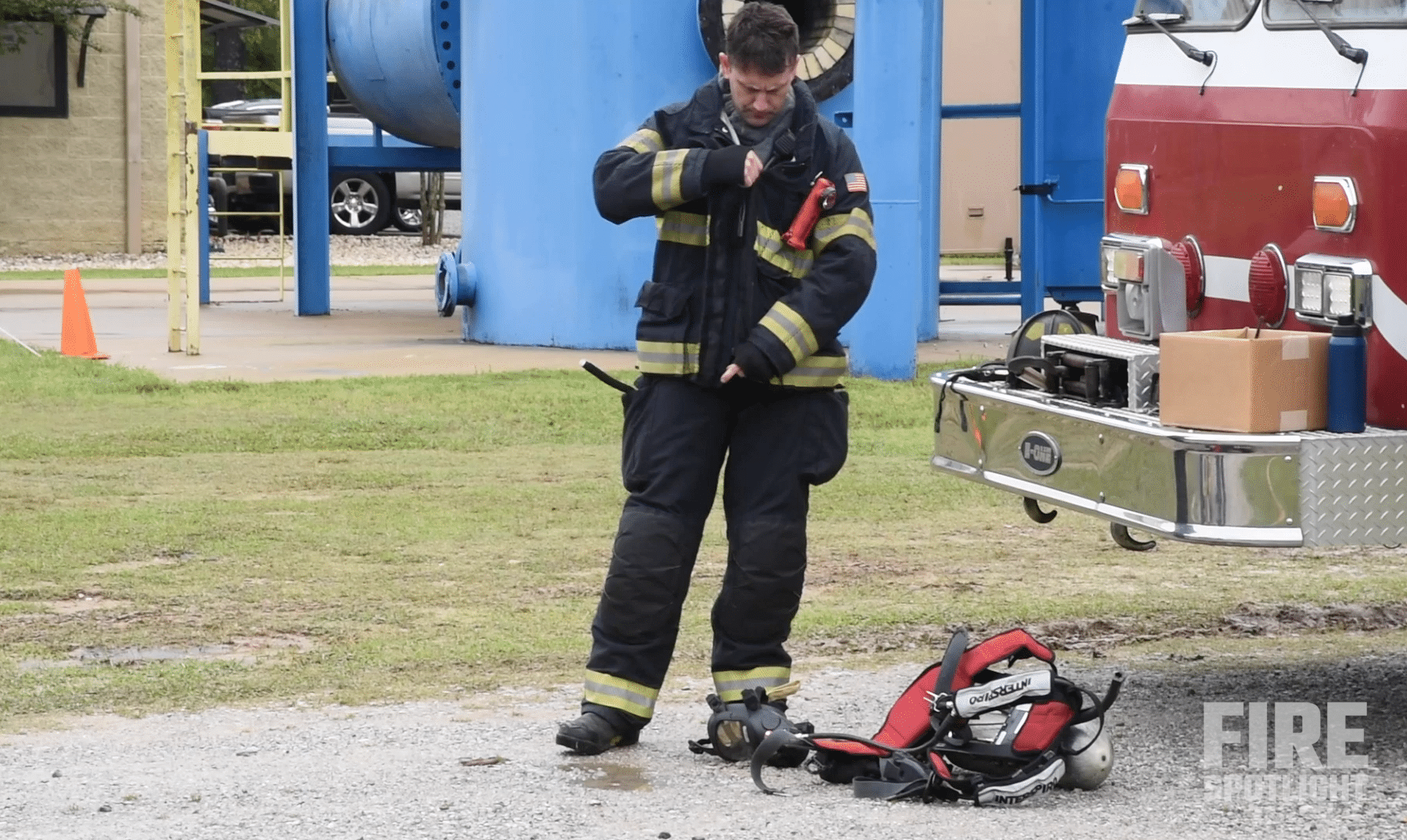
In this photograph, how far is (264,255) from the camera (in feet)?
92.4

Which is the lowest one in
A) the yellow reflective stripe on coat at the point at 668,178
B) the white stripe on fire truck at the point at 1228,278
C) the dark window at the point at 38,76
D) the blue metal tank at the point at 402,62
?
the white stripe on fire truck at the point at 1228,278

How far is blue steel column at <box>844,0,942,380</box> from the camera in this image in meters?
13.1

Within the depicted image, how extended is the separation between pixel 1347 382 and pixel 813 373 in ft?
4.09

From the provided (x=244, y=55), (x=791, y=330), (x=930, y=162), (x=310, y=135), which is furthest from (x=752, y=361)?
(x=244, y=55)

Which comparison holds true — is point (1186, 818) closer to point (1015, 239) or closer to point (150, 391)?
point (150, 391)

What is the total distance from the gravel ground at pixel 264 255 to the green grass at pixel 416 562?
14961 mm

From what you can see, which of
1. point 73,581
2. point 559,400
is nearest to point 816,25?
point 559,400

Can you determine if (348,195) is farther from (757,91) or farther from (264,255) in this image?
(757,91)

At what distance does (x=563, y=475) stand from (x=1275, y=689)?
15.0 ft

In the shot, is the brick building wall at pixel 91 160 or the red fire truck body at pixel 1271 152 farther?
the brick building wall at pixel 91 160

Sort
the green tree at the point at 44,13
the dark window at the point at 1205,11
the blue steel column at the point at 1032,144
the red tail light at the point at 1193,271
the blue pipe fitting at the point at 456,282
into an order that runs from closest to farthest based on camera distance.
A: 1. the dark window at the point at 1205,11
2. the red tail light at the point at 1193,271
3. the blue steel column at the point at 1032,144
4. the blue pipe fitting at the point at 456,282
5. the green tree at the point at 44,13

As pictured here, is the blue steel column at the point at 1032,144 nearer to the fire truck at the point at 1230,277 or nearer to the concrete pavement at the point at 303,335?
the concrete pavement at the point at 303,335

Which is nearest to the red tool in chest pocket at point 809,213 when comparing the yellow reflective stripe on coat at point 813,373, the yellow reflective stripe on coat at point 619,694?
the yellow reflective stripe on coat at point 813,373

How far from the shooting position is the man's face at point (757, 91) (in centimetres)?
508
